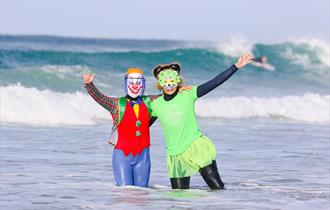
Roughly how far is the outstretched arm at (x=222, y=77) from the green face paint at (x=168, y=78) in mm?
276

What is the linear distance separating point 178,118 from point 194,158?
1.56 feet

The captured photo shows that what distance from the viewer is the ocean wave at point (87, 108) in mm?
21547

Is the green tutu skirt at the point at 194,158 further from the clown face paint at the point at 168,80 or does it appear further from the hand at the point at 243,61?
the hand at the point at 243,61

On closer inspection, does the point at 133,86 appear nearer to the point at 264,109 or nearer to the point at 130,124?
the point at 130,124

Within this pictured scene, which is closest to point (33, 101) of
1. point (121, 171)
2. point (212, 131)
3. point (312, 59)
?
point (212, 131)

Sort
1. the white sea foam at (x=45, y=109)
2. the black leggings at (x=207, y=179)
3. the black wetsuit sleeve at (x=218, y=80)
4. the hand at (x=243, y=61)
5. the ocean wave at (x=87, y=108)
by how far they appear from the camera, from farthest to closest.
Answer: the ocean wave at (x=87, y=108)
the white sea foam at (x=45, y=109)
the black leggings at (x=207, y=179)
the hand at (x=243, y=61)
the black wetsuit sleeve at (x=218, y=80)

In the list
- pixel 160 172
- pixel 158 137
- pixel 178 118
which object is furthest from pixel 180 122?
pixel 158 137

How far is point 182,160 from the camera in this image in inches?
426

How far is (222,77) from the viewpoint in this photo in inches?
417

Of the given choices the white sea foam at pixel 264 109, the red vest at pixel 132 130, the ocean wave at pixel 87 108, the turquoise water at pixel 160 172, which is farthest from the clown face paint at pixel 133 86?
the white sea foam at pixel 264 109

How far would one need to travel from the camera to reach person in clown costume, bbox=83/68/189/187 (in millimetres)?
10711

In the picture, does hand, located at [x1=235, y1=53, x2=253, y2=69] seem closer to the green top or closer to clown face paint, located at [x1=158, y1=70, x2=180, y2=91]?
the green top

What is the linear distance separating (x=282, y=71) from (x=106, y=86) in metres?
13.7

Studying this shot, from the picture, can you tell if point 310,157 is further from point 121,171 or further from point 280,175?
point 121,171
